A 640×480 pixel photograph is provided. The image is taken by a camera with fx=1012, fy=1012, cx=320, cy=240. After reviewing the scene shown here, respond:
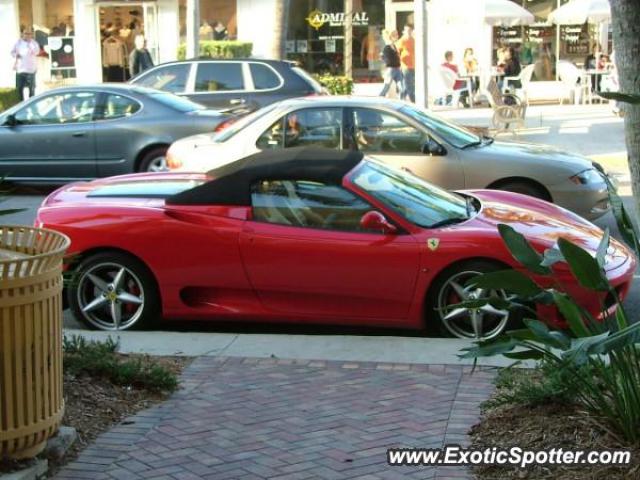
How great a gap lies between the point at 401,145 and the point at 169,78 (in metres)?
7.11

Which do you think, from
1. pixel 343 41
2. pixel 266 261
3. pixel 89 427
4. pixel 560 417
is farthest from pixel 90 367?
pixel 343 41

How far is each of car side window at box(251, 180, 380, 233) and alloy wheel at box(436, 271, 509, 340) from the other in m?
0.74

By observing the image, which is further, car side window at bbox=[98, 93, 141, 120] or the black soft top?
car side window at bbox=[98, 93, 141, 120]

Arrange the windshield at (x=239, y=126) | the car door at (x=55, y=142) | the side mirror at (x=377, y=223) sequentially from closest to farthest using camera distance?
the side mirror at (x=377, y=223) < the windshield at (x=239, y=126) < the car door at (x=55, y=142)

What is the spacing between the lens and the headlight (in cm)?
1077

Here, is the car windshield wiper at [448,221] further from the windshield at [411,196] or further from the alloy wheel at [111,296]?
the alloy wheel at [111,296]

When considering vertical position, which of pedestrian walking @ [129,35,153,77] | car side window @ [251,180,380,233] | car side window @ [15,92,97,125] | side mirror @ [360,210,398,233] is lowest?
side mirror @ [360,210,398,233]

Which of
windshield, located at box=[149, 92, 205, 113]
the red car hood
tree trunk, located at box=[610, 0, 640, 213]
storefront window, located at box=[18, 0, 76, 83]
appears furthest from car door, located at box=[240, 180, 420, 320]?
storefront window, located at box=[18, 0, 76, 83]

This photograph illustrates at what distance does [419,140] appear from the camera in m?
10.9

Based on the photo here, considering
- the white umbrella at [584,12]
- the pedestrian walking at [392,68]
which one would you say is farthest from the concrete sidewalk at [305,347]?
the white umbrella at [584,12]

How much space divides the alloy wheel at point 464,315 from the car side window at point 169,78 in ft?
34.9

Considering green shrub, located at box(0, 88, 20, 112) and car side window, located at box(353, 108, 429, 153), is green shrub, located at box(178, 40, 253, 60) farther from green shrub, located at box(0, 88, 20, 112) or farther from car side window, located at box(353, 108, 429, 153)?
car side window, located at box(353, 108, 429, 153)

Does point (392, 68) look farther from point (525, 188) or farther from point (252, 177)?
point (252, 177)

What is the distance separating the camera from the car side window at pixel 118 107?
14203 mm
